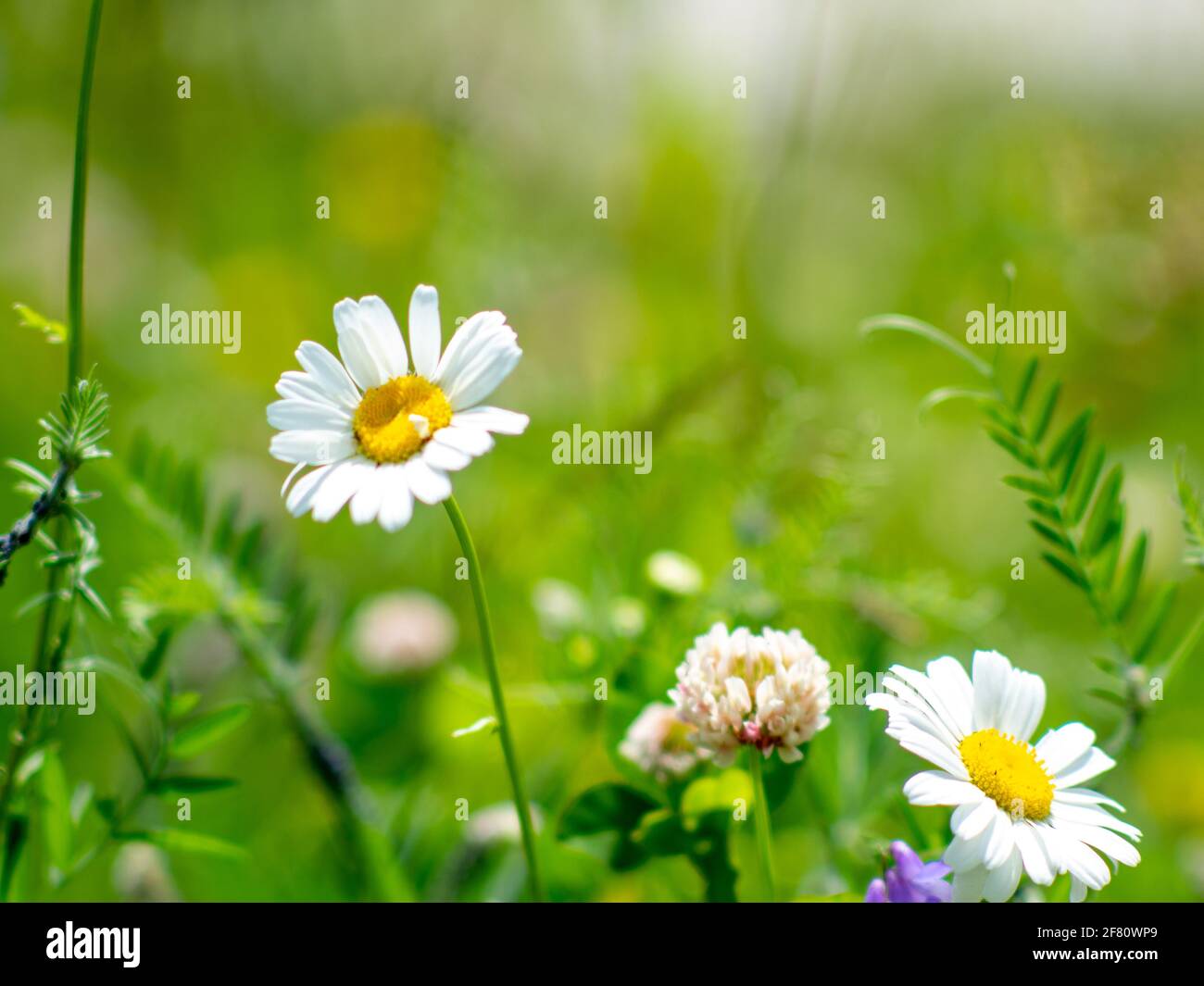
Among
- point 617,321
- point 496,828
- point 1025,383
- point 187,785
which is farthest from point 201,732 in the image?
point 617,321

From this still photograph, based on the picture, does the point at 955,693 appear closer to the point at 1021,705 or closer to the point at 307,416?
the point at 1021,705

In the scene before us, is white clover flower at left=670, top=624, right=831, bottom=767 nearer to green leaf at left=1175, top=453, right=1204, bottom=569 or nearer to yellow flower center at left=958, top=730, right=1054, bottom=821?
yellow flower center at left=958, top=730, right=1054, bottom=821

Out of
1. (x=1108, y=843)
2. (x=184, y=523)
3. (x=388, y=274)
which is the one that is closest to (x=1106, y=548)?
(x=1108, y=843)
